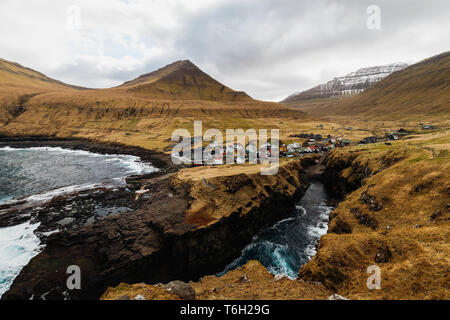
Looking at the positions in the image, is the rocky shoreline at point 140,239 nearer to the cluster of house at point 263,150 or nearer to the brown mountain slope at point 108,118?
the cluster of house at point 263,150

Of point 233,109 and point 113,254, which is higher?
point 233,109

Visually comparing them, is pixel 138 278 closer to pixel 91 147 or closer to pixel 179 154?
pixel 179 154

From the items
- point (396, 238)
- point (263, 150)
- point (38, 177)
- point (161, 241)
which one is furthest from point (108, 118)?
point (396, 238)

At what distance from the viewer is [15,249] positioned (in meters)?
21.1

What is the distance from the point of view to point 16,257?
20125 mm

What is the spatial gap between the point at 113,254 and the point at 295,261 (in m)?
20.3

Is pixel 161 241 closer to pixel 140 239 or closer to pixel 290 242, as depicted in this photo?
pixel 140 239

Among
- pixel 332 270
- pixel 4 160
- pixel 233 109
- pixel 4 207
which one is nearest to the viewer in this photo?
pixel 332 270

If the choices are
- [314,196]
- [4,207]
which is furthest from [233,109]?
[4,207]

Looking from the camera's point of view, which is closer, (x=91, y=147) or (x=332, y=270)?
(x=332, y=270)

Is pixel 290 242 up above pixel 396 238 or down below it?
below

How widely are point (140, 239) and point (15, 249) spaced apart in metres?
14.1

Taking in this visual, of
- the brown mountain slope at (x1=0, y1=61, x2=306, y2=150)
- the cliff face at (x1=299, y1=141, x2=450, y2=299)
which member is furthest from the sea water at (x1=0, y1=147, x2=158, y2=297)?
the cliff face at (x1=299, y1=141, x2=450, y2=299)

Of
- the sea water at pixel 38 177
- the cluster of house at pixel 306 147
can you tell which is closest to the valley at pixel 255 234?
the sea water at pixel 38 177
